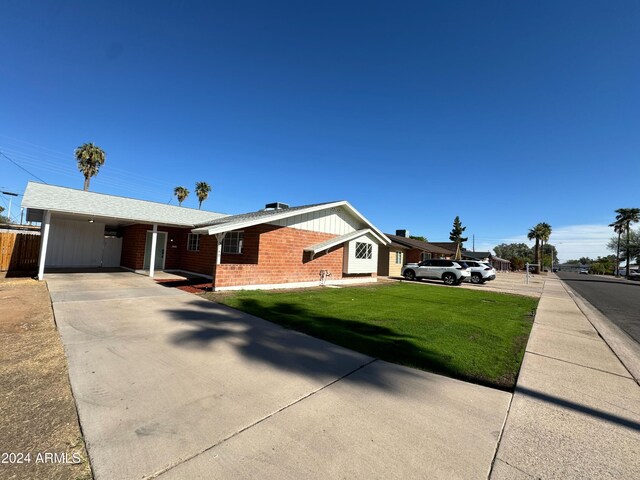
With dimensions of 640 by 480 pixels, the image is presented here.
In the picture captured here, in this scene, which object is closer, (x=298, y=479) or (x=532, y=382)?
(x=298, y=479)

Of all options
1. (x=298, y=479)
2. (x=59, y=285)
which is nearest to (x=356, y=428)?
(x=298, y=479)

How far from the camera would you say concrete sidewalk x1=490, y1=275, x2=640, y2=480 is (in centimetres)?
247

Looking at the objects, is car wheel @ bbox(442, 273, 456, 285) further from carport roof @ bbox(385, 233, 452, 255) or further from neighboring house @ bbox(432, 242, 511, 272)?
neighboring house @ bbox(432, 242, 511, 272)

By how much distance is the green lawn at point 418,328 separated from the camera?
478 centimetres

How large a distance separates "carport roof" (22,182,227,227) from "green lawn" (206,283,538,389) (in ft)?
22.8

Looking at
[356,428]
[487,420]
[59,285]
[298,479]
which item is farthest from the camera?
[59,285]

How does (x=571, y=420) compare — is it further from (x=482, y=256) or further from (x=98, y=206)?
(x=482, y=256)

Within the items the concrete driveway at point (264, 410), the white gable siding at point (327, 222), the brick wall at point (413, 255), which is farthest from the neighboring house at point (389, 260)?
the concrete driveway at point (264, 410)

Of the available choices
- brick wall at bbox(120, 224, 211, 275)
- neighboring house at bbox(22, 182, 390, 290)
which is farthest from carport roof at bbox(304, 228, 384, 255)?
brick wall at bbox(120, 224, 211, 275)

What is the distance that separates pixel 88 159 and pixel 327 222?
105 ft

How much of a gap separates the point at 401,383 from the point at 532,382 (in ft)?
6.37

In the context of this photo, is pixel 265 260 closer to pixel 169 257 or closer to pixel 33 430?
pixel 169 257

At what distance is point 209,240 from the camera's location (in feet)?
50.0

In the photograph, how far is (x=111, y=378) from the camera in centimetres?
377
